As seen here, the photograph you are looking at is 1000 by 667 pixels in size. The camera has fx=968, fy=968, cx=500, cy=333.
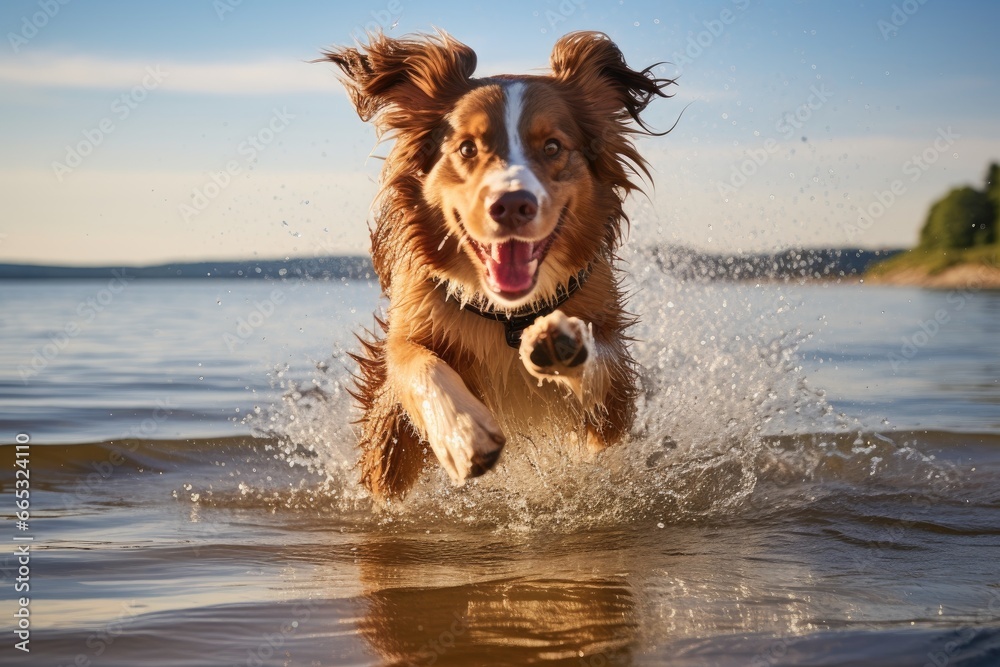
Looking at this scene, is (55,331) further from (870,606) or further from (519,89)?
(870,606)

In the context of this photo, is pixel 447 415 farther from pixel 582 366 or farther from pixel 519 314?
pixel 519 314

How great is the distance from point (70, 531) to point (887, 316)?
14229 mm

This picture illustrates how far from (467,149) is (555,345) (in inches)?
39.2

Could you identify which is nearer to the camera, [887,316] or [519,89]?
[519,89]

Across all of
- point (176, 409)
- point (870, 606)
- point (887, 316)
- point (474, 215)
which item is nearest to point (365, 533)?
point (474, 215)

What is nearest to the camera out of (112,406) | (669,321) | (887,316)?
(669,321)

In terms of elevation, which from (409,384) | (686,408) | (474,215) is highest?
(474,215)

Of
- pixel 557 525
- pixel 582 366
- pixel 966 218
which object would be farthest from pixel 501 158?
pixel 966 218

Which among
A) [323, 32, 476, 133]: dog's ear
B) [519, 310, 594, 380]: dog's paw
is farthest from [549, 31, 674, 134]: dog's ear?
[519, 310, 594, 380]: dog's paw

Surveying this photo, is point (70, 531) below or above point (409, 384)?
below

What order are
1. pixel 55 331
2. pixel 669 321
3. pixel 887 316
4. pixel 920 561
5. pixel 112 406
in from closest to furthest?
pixel 920 561 → pixel 669 321 → pixel 112 406 → pixel 55 331 → pixel 887 316

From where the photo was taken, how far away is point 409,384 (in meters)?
3.95

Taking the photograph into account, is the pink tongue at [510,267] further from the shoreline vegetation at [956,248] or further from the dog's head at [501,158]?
the shoreline vegetation at [956,248]

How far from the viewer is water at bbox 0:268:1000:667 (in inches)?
113
